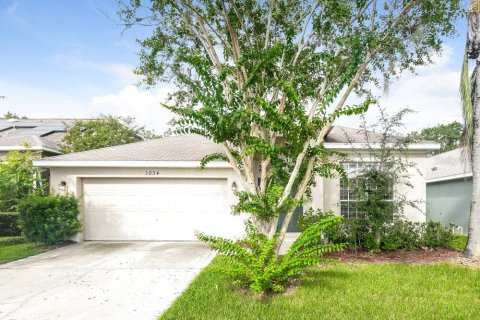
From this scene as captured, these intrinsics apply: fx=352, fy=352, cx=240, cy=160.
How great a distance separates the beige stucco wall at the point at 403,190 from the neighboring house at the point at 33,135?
11988mm

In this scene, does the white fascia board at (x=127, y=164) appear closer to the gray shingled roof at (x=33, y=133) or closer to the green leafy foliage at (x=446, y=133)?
the gray shingled roof at (x=33, y=133)

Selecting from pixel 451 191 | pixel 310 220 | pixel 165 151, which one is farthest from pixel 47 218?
pixel 451 191

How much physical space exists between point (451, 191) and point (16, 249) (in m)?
17.5

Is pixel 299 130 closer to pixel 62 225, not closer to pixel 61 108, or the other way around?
pixel 62 225

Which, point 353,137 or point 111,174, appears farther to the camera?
point 353,137

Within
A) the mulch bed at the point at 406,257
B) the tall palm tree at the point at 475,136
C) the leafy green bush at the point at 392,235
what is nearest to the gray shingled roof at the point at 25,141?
the leafy green bush at the point at 392,235

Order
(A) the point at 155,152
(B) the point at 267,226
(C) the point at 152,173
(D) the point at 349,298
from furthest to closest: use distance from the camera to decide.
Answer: (A) the point at 155,152, (C) the point at 152,173, (B) the point at 267,226, (D) the point at 349,298

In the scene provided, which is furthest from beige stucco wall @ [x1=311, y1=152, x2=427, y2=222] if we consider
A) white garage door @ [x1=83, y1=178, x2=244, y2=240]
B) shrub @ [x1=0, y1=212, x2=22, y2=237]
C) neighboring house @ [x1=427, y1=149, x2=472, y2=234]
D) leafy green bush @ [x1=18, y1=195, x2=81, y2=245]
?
shrub @ [x1=0, y1=212, x2=22, y2=237]

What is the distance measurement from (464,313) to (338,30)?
657 centimetres

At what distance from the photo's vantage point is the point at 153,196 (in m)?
11.9

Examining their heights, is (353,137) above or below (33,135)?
below

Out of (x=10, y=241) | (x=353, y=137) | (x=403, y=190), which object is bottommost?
(x=10, y=241)

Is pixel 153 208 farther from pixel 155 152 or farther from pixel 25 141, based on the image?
pixel 25 141

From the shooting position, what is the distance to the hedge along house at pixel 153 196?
1159 centimetres
